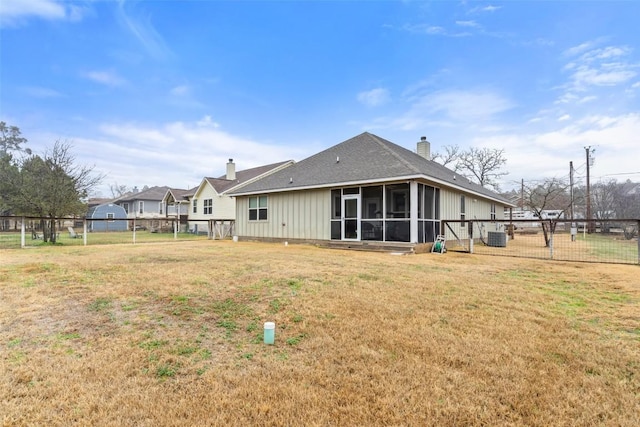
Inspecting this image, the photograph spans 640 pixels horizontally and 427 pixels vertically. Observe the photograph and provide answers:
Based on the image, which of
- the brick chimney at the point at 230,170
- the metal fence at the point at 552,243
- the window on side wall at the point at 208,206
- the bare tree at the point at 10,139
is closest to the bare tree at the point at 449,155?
the metal fence at the point at 552,243

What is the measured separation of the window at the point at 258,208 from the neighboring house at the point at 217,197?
6.79 metres

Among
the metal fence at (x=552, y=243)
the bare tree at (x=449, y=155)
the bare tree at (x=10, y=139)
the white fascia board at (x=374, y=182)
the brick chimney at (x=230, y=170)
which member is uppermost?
the bare tree at (x=10, y=139)

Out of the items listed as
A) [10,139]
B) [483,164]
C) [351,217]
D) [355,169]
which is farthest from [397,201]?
[10,139]

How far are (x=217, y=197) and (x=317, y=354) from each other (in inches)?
870

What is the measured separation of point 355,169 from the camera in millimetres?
12039

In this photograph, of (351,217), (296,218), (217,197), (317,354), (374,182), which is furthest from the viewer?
(217,197)

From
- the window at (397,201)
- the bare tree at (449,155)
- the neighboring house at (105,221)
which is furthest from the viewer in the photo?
the bare tree at (449,155)

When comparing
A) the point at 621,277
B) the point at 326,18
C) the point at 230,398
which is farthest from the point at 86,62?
the point at 621,277

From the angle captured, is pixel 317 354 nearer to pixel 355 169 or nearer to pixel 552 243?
pixel 552 243

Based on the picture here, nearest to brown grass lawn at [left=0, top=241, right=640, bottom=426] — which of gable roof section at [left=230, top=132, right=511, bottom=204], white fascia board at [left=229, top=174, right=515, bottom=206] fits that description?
white fascia board at [left=229, top=174, right=515, bottom=206]

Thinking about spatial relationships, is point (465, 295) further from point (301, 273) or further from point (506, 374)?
point (301, 273)

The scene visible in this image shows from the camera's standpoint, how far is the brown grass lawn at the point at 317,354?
190 cm

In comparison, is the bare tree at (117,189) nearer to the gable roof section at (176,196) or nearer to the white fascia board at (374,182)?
the gable roof section at (176,196)

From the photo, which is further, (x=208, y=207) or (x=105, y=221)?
(x=105, y=221)
